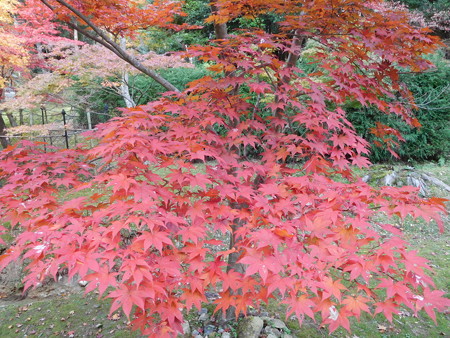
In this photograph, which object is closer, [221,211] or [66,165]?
[221,211]

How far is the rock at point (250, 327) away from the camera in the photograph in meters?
2.42

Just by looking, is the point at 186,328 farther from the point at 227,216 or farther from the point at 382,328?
the point at 382,328

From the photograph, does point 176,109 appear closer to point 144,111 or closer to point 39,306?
point 144,111

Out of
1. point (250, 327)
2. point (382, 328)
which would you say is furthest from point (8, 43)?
point (382, 328)

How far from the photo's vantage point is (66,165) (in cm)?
211

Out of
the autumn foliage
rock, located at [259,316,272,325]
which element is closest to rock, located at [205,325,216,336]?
rock, located at [259,316,272,325]

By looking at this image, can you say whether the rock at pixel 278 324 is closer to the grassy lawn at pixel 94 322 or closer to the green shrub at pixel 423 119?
the grassy lawn at pixel 94 322

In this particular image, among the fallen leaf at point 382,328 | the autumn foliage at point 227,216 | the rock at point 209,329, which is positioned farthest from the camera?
the fallen leaf at point 382,328

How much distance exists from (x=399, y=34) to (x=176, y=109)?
1487mm

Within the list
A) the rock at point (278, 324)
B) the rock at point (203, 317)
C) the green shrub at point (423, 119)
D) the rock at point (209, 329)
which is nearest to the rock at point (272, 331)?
the rock at point (278, 324)

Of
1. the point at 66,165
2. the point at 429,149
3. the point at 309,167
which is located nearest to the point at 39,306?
the point at 66,165

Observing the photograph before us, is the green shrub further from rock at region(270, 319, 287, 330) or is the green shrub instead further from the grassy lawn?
rock at region(270, 319, 287, 330)

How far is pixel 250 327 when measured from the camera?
2.46 m

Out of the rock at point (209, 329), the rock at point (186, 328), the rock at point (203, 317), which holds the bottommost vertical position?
the rock at point (203, 317)
